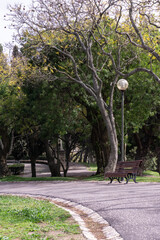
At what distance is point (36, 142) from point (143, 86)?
40.4 ft

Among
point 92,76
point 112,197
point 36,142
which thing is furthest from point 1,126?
point 112,197

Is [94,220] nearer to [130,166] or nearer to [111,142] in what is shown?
[130,166]

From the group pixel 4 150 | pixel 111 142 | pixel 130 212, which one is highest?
pixel 4 150

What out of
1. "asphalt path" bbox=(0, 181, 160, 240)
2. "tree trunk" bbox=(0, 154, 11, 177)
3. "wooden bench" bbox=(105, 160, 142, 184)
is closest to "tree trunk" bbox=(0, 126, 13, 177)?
"tree trunk" bbox=(0, 154, 11, 177)

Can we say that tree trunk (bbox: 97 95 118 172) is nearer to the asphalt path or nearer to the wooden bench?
the wooden bench

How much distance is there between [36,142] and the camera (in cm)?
2691

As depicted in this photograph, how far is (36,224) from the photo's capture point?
5832mm

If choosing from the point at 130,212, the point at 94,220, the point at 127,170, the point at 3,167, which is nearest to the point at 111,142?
the point at 127,170

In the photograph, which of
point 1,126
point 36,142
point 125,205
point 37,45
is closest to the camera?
point 125,205

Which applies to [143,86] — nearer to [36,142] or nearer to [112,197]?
[112,197]

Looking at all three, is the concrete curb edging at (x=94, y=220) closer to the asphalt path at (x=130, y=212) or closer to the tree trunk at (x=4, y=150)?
the asphalt path at (x=130, y=212)

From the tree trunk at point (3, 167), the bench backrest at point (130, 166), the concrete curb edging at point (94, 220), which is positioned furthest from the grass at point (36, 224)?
the tree trunk at point (3, 167)

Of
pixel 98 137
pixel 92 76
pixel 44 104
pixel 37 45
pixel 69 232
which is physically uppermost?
pixel 37 45

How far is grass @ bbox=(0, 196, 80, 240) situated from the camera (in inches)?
196
